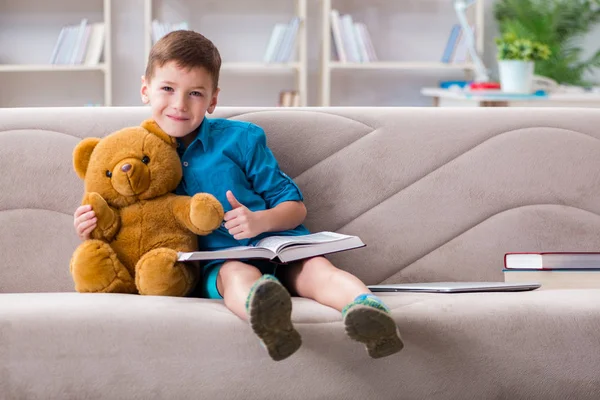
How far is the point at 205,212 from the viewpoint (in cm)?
170

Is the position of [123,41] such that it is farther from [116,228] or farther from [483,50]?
[116,228]

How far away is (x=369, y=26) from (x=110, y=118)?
315 cm

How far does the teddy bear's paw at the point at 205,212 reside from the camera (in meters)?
1.70

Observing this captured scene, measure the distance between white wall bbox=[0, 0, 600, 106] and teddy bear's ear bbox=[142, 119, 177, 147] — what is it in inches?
119

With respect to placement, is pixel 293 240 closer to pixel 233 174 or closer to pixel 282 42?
pixel 233 174

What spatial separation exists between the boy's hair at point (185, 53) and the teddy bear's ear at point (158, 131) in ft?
0.34

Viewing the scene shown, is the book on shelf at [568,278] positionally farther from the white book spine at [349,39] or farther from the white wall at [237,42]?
the white wall at [237,42]

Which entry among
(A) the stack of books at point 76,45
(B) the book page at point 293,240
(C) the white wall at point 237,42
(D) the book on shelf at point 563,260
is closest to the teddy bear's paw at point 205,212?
(B) the book page at point 293,240

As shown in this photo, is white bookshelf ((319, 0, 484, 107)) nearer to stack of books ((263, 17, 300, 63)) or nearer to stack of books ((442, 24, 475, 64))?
stack of books ((442, 24, 475, 64))

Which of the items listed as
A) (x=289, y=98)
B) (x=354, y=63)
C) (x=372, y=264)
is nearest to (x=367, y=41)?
(x=354, y=63)

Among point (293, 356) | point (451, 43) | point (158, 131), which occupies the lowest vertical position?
point (293, 356)

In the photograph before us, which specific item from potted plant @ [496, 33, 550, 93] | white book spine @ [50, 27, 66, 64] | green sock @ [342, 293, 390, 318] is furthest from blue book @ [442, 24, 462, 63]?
green sock @ [342, 293, 390, 318]

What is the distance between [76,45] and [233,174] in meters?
2.94

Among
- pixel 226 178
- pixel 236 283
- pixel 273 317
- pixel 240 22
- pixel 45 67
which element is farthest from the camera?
pixel 240 22
